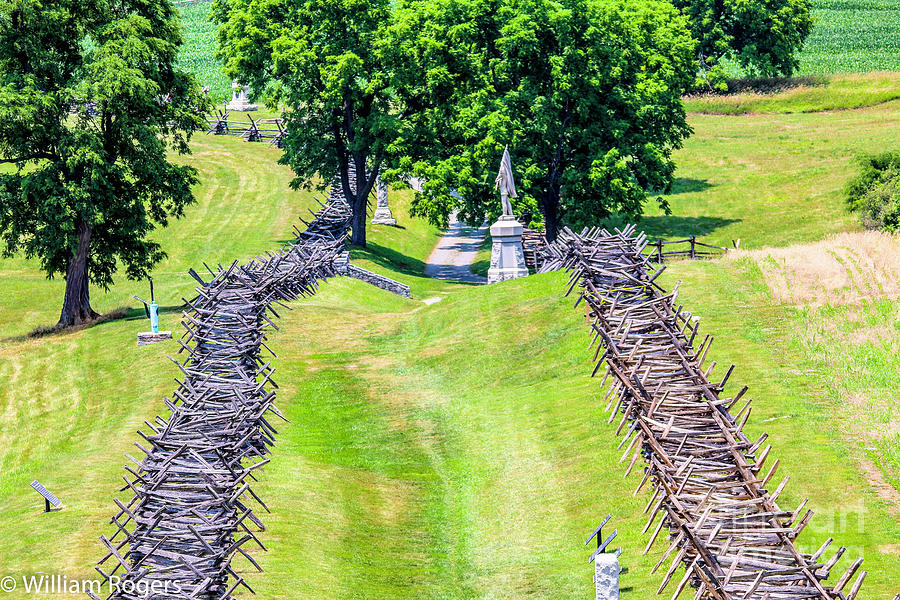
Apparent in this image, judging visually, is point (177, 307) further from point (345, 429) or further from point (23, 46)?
point (345, 429)

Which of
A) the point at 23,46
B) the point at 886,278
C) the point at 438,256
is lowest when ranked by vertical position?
the point at 438,256

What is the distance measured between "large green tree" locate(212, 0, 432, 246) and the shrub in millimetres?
24473

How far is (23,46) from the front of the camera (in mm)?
47375

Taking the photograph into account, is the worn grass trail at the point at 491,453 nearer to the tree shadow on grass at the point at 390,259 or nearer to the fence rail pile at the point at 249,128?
the tree shadow on grass at the point at 390,259

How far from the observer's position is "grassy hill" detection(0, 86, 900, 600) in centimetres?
2431

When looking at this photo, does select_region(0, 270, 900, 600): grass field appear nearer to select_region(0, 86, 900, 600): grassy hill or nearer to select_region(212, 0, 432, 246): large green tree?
select_region(0, 86, 900, 600): grassy hill

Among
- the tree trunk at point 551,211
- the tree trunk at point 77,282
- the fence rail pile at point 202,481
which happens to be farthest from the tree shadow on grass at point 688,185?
the fence rail pile at point 202,481

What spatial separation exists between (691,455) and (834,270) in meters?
19.0

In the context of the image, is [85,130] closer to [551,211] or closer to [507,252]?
[507,252]

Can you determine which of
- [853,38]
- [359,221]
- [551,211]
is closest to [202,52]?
[853,38]

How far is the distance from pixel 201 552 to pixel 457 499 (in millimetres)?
9122

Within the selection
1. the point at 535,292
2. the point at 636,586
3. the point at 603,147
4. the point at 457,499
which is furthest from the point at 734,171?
the point at 636,586

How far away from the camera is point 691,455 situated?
25.1 m

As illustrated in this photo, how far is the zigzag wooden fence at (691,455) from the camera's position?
2009 cm
